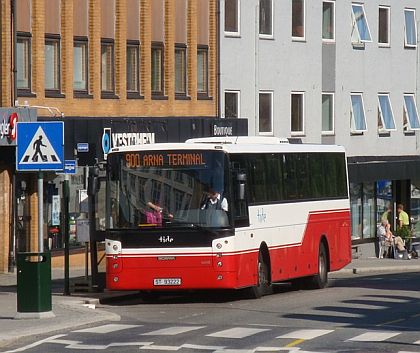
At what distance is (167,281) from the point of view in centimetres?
2569

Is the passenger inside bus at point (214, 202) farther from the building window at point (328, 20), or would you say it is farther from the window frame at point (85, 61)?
the building window at point (328, 20)

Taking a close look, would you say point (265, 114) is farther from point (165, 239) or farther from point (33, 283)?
point (33, 283)

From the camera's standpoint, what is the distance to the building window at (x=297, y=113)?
48.6 m

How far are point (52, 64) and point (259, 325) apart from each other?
17.8 meters

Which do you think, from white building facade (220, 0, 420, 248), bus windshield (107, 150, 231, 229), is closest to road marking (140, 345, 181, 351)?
bus windshield (107, 150, 231, 229)

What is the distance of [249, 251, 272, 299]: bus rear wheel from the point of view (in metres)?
27.1

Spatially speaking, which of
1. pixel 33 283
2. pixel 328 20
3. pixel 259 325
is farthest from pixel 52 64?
pixel 259 325

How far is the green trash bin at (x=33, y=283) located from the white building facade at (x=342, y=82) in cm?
2296

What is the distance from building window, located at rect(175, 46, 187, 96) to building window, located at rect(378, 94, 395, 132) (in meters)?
12.0

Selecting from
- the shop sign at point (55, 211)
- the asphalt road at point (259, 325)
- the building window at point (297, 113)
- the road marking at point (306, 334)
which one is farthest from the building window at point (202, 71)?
the road marking at point (306, 334)

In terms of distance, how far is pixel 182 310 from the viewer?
24.9 m

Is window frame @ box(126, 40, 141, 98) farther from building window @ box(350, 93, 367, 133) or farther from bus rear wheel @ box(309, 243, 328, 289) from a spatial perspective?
building window @ box(350, 93, 367, 133)

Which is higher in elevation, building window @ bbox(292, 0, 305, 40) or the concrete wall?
building window @ bbox(292, 0, 305, 40)

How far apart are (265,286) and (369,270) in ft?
49.5
